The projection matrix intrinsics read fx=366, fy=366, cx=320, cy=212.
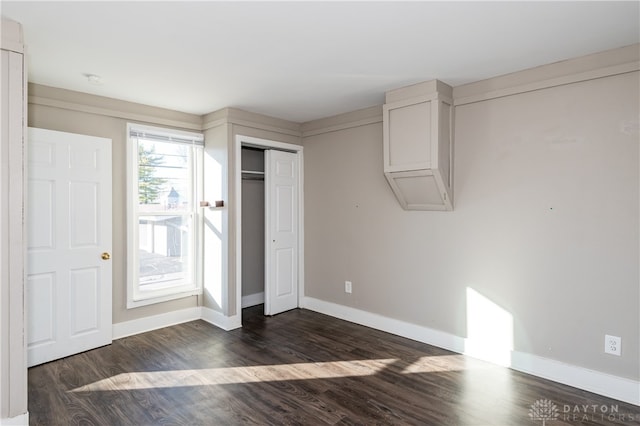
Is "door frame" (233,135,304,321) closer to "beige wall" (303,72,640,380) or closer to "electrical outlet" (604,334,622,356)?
"beige wall" (303,72,640,380)

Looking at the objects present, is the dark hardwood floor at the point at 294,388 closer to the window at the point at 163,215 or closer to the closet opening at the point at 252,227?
the window at the point at 163,215

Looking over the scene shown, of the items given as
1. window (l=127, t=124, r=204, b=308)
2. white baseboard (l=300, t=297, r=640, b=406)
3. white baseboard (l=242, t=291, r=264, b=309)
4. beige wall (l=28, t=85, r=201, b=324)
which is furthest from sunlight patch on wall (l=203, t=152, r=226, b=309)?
white baseboard (l=300, t=297, r=640, b=406)

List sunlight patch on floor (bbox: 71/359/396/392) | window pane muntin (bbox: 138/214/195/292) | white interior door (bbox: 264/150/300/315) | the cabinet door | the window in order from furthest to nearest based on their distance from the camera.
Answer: white interior door (bbox: 264/150/300/315) → window pane muntin (bbox: 138/214/195/292) → the window → the cabinet door → sunlight patch on floor (bbox: 71/359/396/392)

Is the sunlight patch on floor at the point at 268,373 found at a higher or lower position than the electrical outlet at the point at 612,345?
lower

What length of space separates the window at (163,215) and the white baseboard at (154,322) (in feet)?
0.61

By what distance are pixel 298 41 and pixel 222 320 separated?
2.96 meters

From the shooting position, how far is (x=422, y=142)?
320cm

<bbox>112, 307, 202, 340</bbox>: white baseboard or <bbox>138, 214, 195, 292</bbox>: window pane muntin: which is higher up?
<bbox>138, 214, 195, 292</bbox>: window pane muntin

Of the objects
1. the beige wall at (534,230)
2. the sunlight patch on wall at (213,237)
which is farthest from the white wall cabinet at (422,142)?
the sunlight patch on wall at (213,237)

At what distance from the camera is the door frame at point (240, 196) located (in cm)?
405

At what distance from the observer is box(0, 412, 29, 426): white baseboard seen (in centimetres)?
213

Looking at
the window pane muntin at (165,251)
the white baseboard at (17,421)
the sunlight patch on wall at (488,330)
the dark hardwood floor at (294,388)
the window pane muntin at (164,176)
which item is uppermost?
the window pane muntin at (164,176)

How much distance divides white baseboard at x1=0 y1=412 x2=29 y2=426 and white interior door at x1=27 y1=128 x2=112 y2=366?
1.03 metres

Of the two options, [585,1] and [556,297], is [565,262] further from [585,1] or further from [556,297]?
[585,1]
